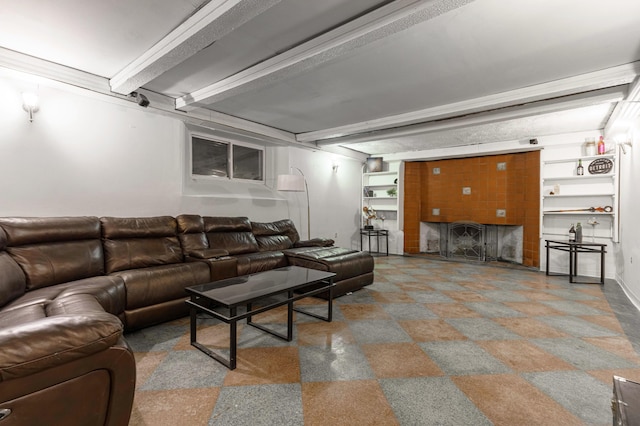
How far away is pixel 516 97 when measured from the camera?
3418 millimetres

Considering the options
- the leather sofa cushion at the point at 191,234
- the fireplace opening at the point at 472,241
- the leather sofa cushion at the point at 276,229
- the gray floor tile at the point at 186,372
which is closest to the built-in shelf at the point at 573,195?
the fireplace opening at the point at 472,241

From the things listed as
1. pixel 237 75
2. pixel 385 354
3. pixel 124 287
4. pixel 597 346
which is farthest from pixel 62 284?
pixel 597 346

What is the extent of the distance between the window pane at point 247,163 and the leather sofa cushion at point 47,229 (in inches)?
94.2

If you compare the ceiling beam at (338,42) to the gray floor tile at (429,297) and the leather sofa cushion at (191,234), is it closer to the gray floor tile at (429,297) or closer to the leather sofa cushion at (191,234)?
the leather sofa cushion at (191,234)

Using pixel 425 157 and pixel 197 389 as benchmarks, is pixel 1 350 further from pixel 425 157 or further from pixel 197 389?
pixel 425 157

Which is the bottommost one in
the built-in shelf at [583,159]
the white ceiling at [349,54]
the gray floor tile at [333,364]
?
the gray floor tile at [333,364]

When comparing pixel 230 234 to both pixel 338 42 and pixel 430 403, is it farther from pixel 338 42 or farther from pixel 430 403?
pixel 430 403

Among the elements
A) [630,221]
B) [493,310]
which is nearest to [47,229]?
[493,310]

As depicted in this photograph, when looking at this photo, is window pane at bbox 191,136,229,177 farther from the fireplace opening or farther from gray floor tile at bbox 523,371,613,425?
the fireplace opening

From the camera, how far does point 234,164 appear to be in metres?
5.02

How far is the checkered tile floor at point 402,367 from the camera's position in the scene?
5.25 feet

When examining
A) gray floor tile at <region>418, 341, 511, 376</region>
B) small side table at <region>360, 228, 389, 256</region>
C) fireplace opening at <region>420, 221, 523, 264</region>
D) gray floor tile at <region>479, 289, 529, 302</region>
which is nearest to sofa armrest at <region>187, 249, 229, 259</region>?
gray floor tile at <region>418, 341, 511, 376</region>

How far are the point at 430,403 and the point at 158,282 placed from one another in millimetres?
2390

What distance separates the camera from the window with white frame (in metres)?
4.54
